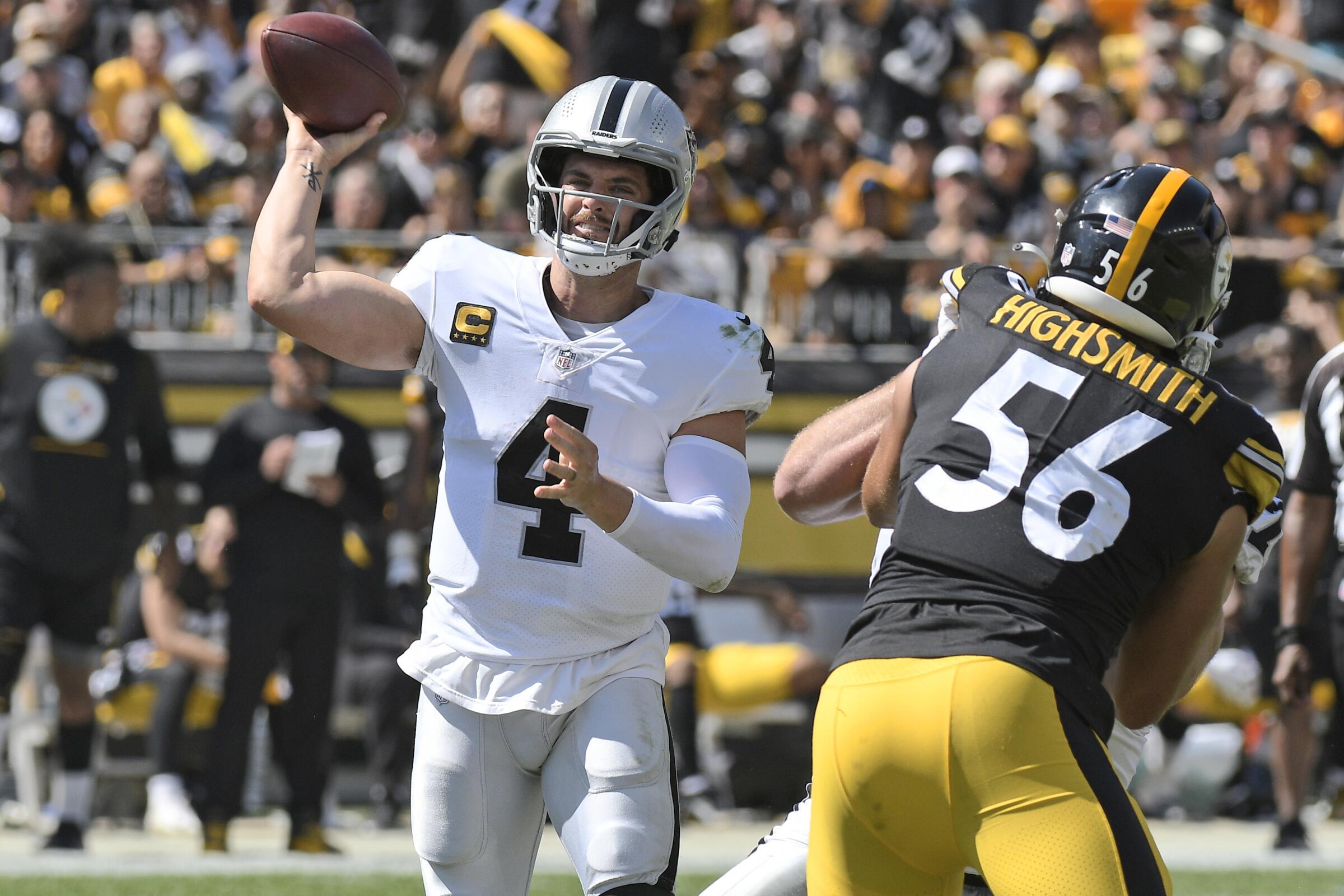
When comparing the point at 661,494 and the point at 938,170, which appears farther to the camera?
the point at 938,170

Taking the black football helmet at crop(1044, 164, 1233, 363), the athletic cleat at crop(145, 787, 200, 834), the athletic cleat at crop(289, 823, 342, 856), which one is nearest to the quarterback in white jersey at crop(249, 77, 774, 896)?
the black football helmet at crop(1044, 164, 1233, 363)

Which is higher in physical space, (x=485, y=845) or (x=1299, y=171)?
(x=1299, y=171)

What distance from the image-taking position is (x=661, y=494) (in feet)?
10.8

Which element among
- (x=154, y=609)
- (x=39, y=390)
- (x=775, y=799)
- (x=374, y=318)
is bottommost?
(x=775, y=799)

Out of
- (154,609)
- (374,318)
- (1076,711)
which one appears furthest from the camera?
(154,609)

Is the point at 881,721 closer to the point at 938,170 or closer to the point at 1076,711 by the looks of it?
the point at 1076,711

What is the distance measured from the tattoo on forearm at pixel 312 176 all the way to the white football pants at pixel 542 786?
94 cm

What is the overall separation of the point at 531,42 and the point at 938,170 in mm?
2546

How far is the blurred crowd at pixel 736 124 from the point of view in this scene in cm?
967

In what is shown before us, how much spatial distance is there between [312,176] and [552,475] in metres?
0.68

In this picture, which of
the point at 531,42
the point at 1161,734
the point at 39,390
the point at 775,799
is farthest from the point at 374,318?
the point at 531,42

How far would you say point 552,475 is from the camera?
3.12 m

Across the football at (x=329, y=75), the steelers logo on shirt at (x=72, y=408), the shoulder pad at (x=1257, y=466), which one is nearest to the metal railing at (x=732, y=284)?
the steelers logo on shirt at (x=72, y=408)

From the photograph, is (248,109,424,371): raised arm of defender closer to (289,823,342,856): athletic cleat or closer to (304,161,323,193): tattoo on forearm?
(304,161,323,193): tattoo on forearm
